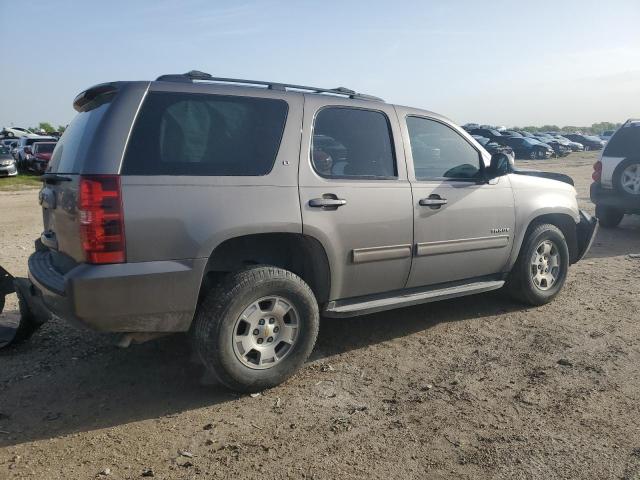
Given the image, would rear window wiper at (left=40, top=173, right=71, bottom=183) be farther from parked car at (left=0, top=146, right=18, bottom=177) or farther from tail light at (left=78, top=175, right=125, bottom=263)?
parked car at (left=0, top=146, right=18, bottom=177)

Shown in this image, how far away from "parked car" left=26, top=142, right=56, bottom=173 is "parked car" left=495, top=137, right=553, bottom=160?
85.4 feet

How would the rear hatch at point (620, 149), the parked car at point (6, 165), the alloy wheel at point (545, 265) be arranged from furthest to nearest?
1. the parked car at point (6, 165)
2. the rear hatch at point (620, 149)
3. the alloy wheel at point (545, 265)

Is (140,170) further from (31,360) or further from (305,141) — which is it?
(31,360)

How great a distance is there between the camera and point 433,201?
13.6ft

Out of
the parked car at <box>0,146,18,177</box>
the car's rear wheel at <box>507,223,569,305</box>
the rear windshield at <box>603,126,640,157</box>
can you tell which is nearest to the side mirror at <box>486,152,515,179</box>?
the car's rear wheel at <box>507,223,569,305</box>

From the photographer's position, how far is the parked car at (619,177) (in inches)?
334

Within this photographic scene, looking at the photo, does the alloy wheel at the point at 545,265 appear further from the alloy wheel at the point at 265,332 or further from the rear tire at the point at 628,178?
the rear tire at the point at 628,178

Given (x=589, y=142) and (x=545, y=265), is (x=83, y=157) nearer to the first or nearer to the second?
(x=545, y=265)

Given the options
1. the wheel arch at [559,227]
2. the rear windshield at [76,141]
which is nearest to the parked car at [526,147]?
the wheel arch at [559,227]

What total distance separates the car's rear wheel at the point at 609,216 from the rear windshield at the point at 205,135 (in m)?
7.96

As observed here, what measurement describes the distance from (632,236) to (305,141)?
24.8ft

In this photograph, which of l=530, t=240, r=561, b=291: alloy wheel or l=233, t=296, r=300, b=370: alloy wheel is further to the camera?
l=530, t=240, r=561, b=291: alloy wheel

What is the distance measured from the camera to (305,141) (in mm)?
3602

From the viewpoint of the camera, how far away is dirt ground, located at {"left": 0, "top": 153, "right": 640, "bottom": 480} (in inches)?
106
